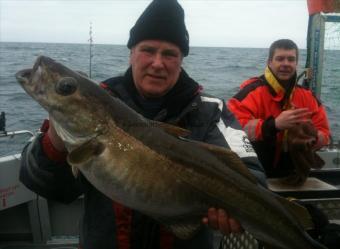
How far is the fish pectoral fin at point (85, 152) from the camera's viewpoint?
8.16ft

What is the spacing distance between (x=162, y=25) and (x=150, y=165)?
112 cm

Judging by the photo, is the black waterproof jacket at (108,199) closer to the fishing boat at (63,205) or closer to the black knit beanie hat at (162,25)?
the black knit beanie hat at (162,25)

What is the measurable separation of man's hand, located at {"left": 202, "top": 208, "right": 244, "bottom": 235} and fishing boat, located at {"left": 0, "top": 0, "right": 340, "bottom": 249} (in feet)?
4.20

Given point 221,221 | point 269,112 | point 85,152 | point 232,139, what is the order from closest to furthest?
point 85,152, point 221,221, point 232,139, point 269,112

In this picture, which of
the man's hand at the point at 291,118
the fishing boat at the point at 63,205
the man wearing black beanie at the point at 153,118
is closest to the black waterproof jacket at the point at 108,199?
the man wearing black beanie at the point at 153,118

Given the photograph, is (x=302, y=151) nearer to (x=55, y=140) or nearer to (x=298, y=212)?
(x=298, y=212)

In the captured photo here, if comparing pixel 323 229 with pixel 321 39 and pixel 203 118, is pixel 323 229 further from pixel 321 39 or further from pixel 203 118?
pixel 321 39

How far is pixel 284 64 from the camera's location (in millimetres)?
5934

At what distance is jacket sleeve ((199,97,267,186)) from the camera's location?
3.06 metres

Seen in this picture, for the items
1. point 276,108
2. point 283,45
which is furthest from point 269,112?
point 283,45

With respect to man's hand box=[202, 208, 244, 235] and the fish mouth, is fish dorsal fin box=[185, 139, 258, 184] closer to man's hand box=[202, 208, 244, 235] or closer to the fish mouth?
man's hand box=[202, 208, 244, 235]

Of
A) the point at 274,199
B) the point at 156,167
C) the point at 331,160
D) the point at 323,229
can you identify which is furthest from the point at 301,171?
the point at 156,167

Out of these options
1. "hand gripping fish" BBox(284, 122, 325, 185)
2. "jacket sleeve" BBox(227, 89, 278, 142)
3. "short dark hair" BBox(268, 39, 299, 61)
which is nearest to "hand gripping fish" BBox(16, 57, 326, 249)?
"hand gripping fish" BBox(284, 122, 325, 185)

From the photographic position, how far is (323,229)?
12.6 feet
